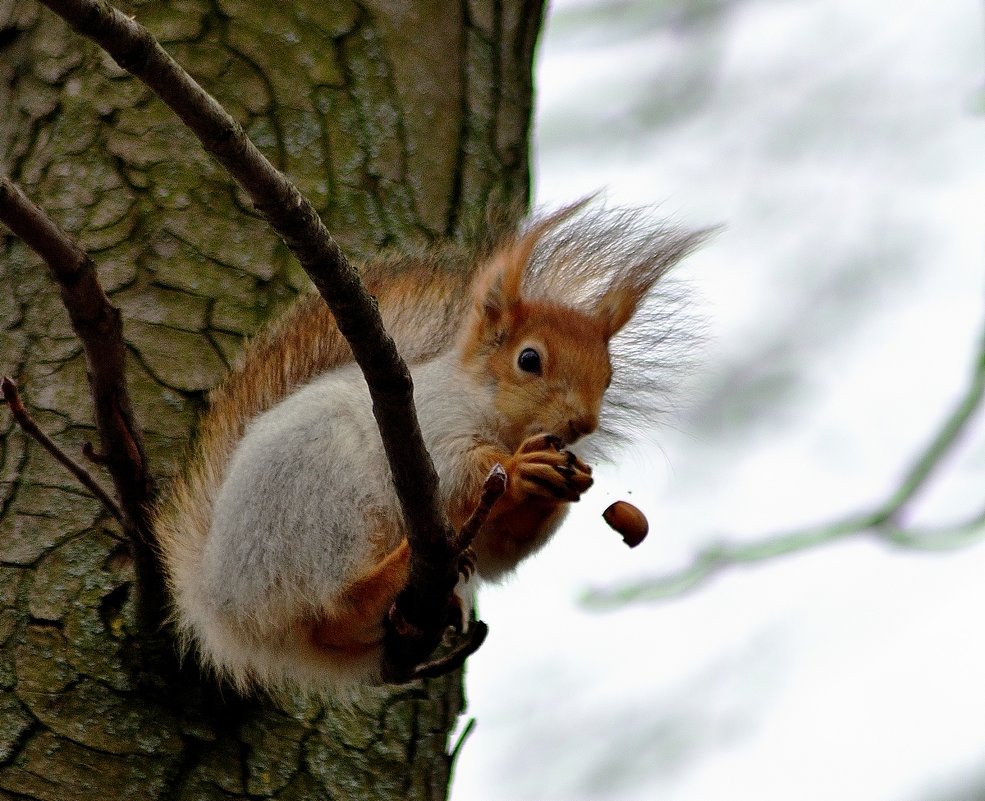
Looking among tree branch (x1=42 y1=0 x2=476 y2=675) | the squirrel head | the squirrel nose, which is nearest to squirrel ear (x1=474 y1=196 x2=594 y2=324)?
the squirrel head

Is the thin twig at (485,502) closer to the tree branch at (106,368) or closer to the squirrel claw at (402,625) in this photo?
the squirrel claw at (402,625)

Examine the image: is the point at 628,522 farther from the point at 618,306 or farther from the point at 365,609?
the point at 618,306

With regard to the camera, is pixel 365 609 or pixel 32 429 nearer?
pixel 32 429

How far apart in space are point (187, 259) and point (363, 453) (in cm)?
55

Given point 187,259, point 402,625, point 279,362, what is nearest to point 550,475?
point 402,625

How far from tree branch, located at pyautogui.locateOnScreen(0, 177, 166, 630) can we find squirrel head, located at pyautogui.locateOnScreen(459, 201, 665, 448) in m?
0.59

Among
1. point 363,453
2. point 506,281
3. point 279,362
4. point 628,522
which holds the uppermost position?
point 506,281

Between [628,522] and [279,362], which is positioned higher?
[279,362]

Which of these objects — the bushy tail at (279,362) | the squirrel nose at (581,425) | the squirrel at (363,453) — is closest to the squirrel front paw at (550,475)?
the squirrel at (363,453)

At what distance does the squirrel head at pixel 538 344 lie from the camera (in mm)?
1910

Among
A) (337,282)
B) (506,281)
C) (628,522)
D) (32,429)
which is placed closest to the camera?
(337,282)

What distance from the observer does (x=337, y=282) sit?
1.22m

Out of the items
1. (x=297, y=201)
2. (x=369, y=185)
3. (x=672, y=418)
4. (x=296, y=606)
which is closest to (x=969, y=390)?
(x=672, y=418)

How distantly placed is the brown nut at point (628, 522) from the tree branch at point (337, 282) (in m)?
0.29
